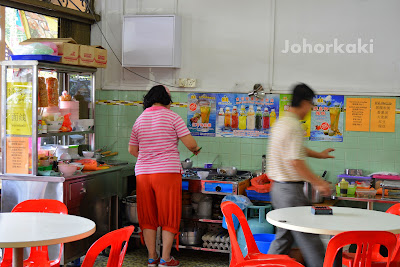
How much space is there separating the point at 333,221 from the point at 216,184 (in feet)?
7.29

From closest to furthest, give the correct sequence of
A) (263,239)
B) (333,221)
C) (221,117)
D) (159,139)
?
(333,221) < (263,239) < (159,139) < (221,117)

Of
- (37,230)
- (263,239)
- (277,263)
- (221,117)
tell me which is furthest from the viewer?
(221,117)

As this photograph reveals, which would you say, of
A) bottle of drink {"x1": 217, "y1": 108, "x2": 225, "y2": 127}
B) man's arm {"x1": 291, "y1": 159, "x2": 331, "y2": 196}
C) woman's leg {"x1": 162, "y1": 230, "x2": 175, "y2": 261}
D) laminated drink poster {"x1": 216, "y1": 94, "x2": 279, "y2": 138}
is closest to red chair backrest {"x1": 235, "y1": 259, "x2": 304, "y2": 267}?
man's arm {"x1": 291, "y1": 159, "x2": 331, "y2": 196}

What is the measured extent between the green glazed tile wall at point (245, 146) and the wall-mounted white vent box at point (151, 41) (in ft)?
1.39

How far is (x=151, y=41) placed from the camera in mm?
6895

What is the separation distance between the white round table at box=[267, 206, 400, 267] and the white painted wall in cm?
236

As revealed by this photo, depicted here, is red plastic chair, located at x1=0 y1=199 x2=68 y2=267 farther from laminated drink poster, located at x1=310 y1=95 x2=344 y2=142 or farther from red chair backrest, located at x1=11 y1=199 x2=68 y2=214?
laminated drink poster, located at x1=310 y1=95 x2=344 y2=142

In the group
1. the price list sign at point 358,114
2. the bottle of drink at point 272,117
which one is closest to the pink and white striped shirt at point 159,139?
the bottle of drink at point 272,117

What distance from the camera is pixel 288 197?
4.48 meters

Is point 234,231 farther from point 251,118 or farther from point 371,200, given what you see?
point 251,118

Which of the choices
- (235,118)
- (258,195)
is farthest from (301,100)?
(235,118)

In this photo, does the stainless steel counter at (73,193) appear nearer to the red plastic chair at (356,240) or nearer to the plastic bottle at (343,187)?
the plastic bottle at (343,187)

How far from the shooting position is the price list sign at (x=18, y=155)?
5598 millimetres

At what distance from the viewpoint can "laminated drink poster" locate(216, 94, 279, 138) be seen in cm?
674
